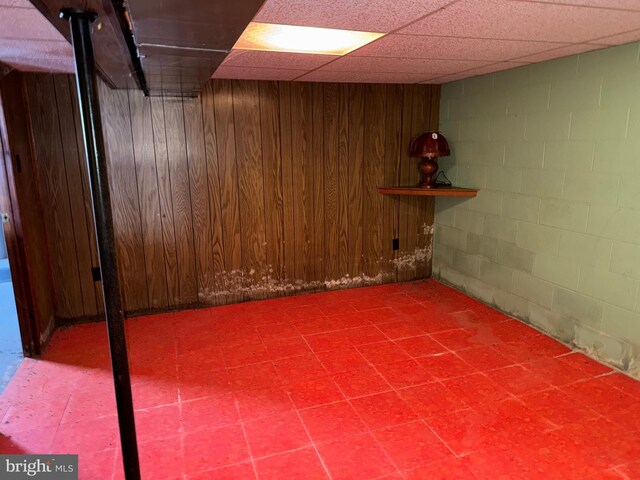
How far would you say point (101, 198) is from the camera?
1.01 meters

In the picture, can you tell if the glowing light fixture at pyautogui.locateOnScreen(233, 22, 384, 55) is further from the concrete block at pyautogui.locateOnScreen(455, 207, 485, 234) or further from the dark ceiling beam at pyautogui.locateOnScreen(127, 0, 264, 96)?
the concrete block at pyautogui.locateOnScreen(455, 207, 485, 234)

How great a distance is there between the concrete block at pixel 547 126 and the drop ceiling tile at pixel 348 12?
5.19 feet

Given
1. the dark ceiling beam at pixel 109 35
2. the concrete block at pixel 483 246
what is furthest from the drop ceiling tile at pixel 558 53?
the dark ceiling beam at pixel 109 35

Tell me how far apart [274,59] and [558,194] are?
7.16 feet

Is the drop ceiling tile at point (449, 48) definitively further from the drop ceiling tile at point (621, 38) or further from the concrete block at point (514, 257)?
the concrete block at point (514, 257)

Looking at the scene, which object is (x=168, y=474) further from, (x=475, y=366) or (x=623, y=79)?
(x=623, y=79)

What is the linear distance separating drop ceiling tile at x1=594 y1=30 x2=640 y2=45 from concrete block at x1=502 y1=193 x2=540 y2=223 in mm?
1130

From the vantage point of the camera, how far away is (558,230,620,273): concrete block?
9.11 feet

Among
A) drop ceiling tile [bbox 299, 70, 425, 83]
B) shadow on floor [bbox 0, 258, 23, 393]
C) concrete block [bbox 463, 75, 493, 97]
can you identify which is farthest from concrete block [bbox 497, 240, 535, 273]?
shadow on floor [bbox 0, 258, 23, 393]

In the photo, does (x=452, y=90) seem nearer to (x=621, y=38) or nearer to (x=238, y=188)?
(x=621, y=38)

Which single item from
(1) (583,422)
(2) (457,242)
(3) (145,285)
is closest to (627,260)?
(1) (583,422)

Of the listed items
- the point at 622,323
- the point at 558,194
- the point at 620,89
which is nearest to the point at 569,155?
the point at 558,194

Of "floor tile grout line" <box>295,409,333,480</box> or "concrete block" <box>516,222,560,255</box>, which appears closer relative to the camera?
"floor tile grout line" <box>295,409,333,480</box>

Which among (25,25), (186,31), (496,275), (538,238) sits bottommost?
(496,275)
